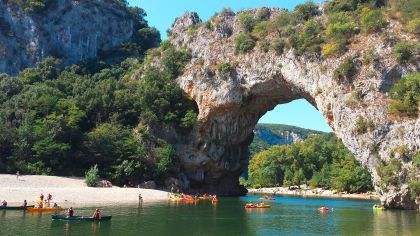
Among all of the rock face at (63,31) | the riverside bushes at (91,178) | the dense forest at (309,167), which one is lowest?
the riverside bushes at (91,178)

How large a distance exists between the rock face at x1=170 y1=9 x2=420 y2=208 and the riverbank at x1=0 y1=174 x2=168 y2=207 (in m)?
14.1

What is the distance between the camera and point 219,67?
186 ft

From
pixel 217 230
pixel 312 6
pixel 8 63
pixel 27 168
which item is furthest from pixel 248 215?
pixel 8 63

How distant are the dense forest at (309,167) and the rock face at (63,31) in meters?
45.7

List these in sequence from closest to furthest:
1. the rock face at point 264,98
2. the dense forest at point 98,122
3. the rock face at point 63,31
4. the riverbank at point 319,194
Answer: the rock face at point 264,98
the dense forest at point 98,122
the riverbank at point 319,194
the rock face at point 63,31

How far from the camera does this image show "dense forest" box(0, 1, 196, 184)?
49.9 metres

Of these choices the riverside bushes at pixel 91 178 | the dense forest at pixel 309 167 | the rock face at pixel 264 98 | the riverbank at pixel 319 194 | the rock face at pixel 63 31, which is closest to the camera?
the rock face at pixel 264 98

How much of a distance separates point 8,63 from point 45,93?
2609 cm

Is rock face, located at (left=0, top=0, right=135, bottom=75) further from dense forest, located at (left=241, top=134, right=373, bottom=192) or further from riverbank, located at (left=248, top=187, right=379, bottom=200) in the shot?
riverbank, located at (left=248, top=187, right=379, bottom=200)

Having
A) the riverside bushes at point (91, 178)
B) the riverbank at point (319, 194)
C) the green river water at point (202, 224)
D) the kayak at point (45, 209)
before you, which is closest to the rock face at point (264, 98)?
the green river water at point (202, 224)

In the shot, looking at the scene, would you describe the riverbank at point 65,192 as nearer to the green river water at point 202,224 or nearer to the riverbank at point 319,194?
the green river water at point 202,224

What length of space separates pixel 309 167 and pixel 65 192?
216 feet

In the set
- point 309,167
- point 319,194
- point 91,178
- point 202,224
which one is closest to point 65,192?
point 91,178

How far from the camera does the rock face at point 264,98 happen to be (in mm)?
40000
